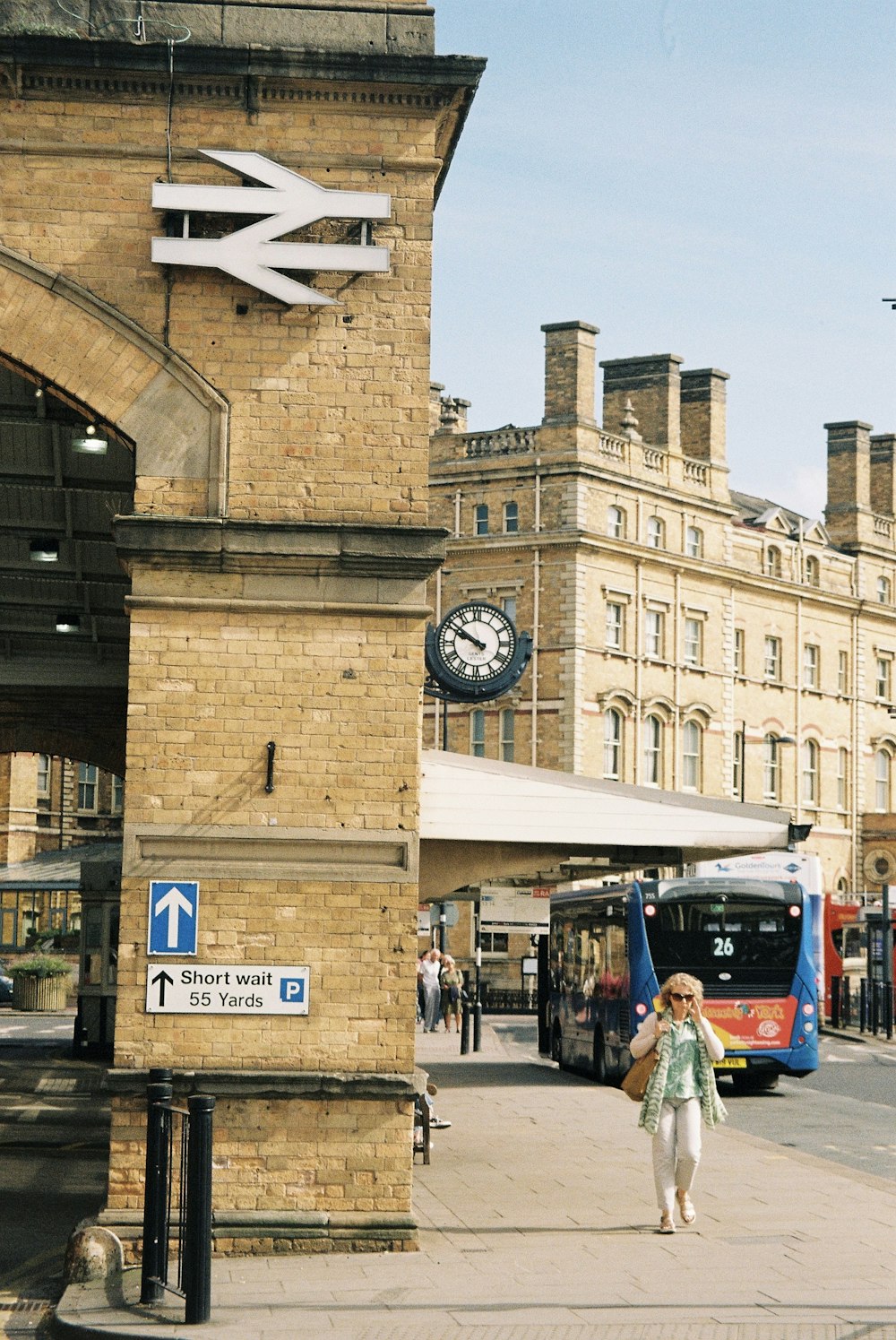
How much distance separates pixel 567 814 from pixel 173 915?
4213mm

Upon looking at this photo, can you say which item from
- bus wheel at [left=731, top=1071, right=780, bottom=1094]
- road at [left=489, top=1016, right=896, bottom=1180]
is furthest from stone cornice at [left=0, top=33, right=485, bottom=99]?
bus wheel at [left=731, top=1071, right=780, bottom=1094]

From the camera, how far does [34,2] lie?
522 inches

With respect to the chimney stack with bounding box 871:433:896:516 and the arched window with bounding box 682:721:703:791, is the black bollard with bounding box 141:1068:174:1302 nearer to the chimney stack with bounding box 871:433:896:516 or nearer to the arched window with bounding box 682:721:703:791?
the arched window with bounding box 682:721:703:791

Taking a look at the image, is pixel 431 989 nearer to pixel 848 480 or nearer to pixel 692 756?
pixel 692 756

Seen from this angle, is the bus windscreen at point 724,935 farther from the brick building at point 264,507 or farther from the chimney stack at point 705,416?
the chimney stack at point 705,416

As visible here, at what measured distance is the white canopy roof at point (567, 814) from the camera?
15477 millimetres

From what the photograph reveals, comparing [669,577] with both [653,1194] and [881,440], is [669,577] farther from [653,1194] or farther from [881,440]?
[653,1194]

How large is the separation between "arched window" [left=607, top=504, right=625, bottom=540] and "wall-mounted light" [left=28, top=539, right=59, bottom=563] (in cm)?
4982

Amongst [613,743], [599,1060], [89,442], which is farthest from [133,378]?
[613,743]

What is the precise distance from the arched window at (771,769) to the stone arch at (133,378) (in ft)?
211

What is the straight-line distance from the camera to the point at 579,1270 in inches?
464

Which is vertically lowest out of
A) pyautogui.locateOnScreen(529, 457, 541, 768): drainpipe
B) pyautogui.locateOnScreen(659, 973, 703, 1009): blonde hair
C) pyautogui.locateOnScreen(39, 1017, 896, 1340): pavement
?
pyautogui.locateOnScreen(39, 1017, 896, 1340): pavement

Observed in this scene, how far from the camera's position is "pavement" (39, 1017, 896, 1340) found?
10156 mm

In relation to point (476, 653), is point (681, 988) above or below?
below
